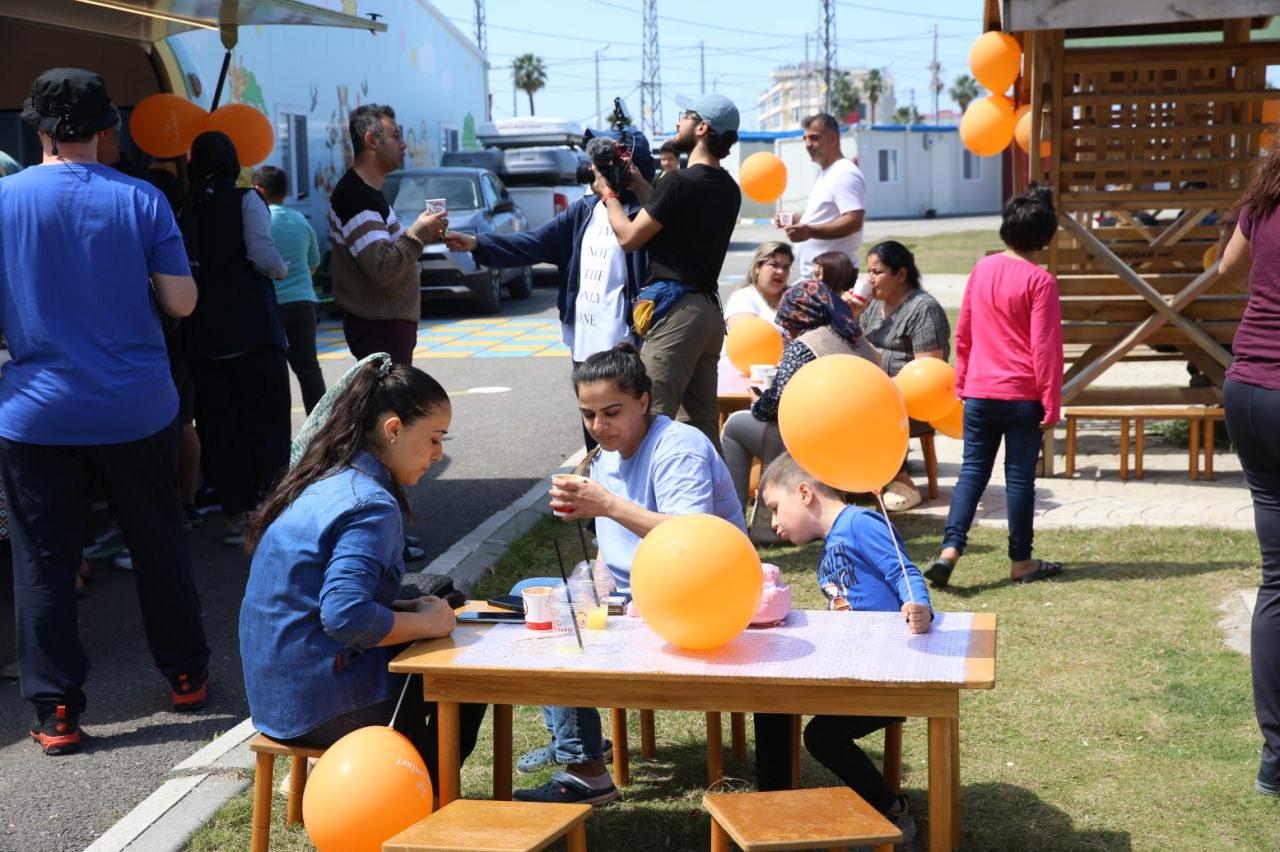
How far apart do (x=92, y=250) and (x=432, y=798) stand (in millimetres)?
2312

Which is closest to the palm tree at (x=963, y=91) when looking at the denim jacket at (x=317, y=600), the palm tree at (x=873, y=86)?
the palm tree at (x=873, y=86)

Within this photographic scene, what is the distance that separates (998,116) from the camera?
10117mm

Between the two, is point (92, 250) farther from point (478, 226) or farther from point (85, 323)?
point (478, 226)

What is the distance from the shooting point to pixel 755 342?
7562mm

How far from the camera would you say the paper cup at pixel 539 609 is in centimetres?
347

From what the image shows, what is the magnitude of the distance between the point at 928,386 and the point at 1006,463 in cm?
81

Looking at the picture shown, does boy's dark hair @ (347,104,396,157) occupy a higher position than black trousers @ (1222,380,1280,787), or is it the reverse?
boy's dark hair @ (347,104,396,157)

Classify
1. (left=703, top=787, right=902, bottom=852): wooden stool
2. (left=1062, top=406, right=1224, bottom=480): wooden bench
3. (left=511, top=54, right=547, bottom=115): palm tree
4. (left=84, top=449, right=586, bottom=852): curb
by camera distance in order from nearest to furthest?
(left=703, top=787, right=902, bottom=852): wooden stool → (left=84, top=449, right=586, bottom=852): curb → (left=1062, top=406, right=1224, bottom=480): wooden bench → (left=511, top=54, right=547, bottom=115): palm tree

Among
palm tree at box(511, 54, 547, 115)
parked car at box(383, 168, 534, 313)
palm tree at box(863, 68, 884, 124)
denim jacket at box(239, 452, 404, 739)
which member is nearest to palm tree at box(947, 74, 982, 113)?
palm tree at box(863, 68, 884, 124)

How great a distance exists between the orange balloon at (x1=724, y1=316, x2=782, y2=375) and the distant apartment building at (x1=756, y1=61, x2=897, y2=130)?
8807 centimetres

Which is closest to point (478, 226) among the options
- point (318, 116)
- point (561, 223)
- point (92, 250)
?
point (318, 116)

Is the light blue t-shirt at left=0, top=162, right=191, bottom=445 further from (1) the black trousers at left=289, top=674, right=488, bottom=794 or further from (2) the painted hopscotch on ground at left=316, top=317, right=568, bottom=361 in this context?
(2) the painted hopscotch on ground at left=316, top=317, right=568, bottom=361

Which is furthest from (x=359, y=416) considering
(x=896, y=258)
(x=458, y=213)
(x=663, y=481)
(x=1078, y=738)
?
(x=458, y=213)

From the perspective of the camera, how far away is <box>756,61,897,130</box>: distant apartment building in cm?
11725
